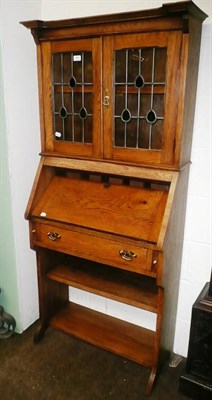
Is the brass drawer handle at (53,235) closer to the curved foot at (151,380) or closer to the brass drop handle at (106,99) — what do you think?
the brass drop handle at (106,99)

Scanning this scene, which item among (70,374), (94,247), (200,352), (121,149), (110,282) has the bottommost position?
(70,374)

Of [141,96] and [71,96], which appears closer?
[141,96]

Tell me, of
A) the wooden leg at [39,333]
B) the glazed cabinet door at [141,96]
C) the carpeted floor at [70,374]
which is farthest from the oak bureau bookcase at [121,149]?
the wooden leg at [39,333]

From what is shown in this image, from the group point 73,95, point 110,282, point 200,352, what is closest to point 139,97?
point 73,95

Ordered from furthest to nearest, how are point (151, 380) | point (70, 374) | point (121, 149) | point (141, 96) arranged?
1. point (70, 374)
2. point (151, 380)
3. point (121, 149)
4. point (141, 96)

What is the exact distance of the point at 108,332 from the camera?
7.20ft

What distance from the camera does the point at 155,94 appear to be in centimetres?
155

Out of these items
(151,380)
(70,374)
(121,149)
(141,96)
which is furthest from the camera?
(70,374)

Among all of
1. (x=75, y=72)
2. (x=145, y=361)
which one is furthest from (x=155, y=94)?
(x=145, y=361)

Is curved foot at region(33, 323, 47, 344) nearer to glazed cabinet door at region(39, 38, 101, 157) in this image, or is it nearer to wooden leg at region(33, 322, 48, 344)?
wooden leg at region(33, 322, 48, 344)

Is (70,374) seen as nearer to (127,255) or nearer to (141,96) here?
(127,255)

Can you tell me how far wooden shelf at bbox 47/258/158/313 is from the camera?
183cm

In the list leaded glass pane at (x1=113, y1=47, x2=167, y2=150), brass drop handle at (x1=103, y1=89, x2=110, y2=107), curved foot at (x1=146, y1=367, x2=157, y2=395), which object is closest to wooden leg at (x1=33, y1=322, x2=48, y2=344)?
curved foot at (x1=146, y1=367, x2=157, y2=395)

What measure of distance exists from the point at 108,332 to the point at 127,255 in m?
0.82
